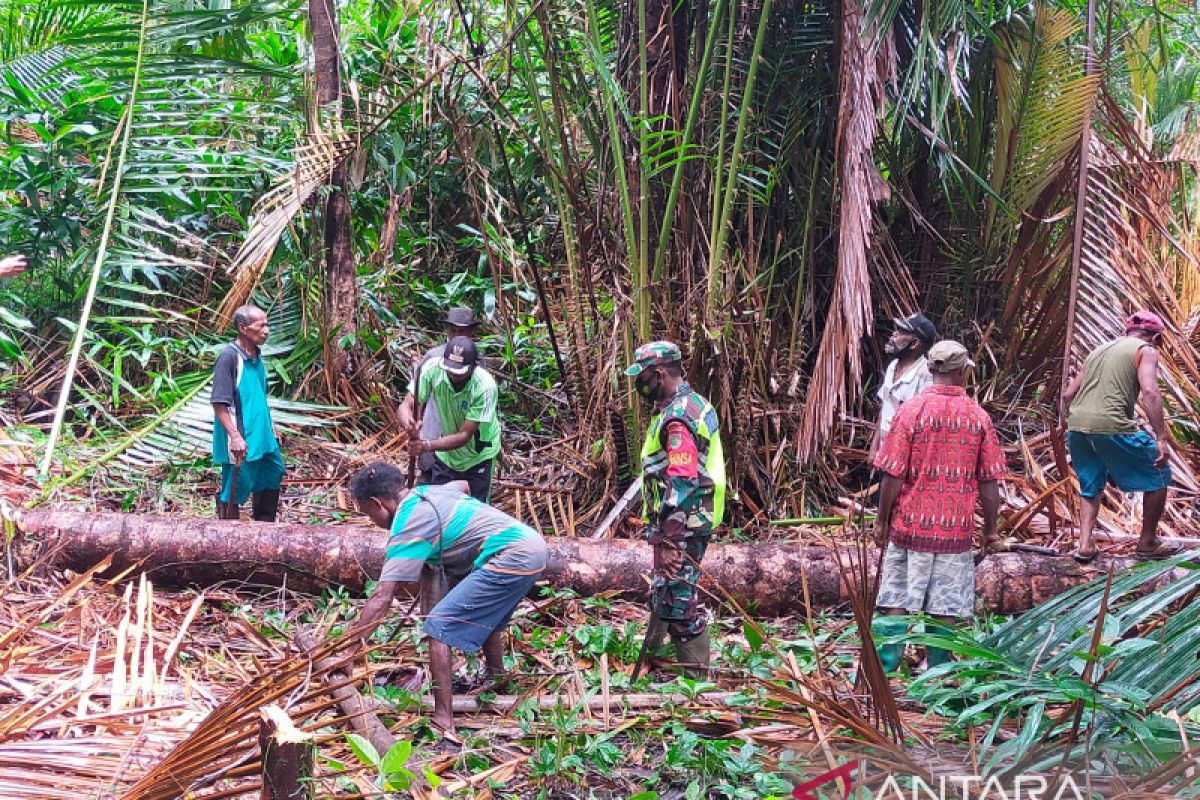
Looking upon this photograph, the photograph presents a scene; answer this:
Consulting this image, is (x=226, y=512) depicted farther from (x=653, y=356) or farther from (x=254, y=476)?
(x=653, y=356)

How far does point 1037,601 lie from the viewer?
606cm

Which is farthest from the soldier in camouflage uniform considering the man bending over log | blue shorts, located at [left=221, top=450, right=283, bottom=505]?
blue shorts, located at [left=221, top=450, right=283, bottom=505]

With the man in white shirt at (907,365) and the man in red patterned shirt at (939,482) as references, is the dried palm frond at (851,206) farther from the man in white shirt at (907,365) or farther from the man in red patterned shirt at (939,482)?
the man in red patterned shirt at (939,482)

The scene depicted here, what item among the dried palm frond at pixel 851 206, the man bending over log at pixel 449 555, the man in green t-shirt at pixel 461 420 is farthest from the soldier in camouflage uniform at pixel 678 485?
the dried palm frond at pixel 851 206

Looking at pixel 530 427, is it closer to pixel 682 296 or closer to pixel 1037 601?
pixel 682 296

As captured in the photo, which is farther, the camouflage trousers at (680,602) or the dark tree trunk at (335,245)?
the dark tree trunk at (335,245)

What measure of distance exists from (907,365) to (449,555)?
107 inches

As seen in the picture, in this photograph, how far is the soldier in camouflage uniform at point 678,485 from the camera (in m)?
5.04

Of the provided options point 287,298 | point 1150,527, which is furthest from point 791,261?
point 287,298

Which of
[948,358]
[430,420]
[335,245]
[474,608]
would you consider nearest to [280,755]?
[474,608]

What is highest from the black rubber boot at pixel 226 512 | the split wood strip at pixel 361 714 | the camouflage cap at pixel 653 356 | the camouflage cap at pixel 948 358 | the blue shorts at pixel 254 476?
the camouflage cap at pixel 948 358

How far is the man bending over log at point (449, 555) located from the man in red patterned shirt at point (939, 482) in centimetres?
154

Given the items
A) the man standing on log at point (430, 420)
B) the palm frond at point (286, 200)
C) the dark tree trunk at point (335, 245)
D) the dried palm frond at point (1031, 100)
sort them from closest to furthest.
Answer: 1. the man standing on log at point (430, 420)
2. the palm frond at point (286, 200)
3. the dried palm frond at point (1031, 100)
4. the dark tree trunk at point (335, 245)

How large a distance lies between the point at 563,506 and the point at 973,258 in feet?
11.3
